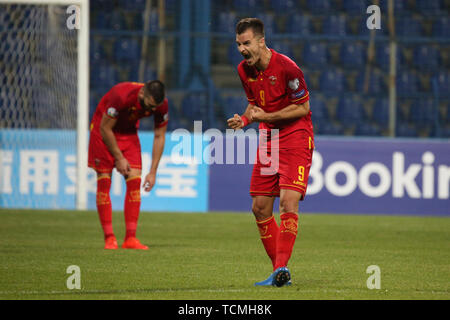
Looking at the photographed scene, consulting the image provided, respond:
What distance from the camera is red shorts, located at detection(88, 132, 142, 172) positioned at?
8719 millimetres

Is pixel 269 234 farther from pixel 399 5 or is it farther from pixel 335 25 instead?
pixel 399 5

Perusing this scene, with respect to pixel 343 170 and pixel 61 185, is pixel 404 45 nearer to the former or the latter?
pixel 343 170

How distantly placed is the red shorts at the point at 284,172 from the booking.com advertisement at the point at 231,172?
727 cm

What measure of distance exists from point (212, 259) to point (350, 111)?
31.1ft

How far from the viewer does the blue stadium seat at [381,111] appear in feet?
54.2

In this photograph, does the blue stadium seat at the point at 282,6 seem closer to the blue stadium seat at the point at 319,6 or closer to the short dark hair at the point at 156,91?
the blue stadium seat at the point at 319,6

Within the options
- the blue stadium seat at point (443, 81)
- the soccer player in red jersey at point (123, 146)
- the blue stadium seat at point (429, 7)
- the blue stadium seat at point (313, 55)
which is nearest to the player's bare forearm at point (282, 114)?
the soccer player in red jersey at point (123, 146)

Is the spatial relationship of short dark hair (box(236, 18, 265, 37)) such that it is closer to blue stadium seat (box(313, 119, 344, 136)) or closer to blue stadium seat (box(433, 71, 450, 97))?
blue stadium seat (box(313, 119, 344, 136))

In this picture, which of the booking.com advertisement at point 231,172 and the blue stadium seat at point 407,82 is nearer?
the booking.com advertisement at point 231,172

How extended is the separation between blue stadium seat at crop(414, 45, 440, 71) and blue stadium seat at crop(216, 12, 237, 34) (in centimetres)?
370

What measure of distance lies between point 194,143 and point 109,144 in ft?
17.1

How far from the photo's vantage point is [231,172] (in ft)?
45.3

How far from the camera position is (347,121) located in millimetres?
16672
